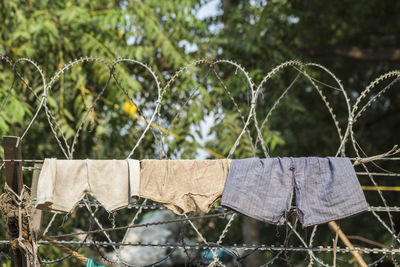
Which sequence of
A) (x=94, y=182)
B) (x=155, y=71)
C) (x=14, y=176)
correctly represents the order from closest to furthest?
1. (x=14, y=176)
2. (x=94, y=182)
3. (x=155, y=71)

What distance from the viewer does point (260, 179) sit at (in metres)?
3.65

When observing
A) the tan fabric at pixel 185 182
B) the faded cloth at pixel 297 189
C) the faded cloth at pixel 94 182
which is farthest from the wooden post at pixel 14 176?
the faded cloth at pixel 297 189

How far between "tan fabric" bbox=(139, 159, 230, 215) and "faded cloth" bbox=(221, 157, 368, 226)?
103 mm

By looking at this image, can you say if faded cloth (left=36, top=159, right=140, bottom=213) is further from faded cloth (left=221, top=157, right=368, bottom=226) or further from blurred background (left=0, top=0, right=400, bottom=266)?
blurred background (left=0, top=0, right=400, bottom=266)

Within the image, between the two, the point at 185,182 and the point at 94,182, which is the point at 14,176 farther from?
the point at 185,182

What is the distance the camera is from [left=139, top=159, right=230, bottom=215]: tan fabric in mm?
3721

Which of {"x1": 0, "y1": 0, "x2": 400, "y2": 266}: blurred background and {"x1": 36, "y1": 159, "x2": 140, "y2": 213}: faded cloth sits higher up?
{"x1": 0, "y1": 0, "x2": 400, "y2": 266}: blurred background

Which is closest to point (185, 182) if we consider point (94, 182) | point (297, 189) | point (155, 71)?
point (94, 182)

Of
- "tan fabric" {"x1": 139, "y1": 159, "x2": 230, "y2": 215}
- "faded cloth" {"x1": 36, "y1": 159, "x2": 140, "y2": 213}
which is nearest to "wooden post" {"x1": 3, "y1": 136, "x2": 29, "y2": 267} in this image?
"faded cloth" {"x1": 36, "y1": 159, "x2": 140, "y2": 213}

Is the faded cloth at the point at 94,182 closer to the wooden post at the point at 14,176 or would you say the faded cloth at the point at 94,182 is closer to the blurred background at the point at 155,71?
the wooden post at the point at 14,176

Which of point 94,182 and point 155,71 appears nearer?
point 94,182

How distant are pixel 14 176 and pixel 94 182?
1.51 ft

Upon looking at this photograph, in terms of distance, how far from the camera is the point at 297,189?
3637mm

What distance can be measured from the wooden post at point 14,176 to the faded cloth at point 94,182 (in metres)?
0.17
